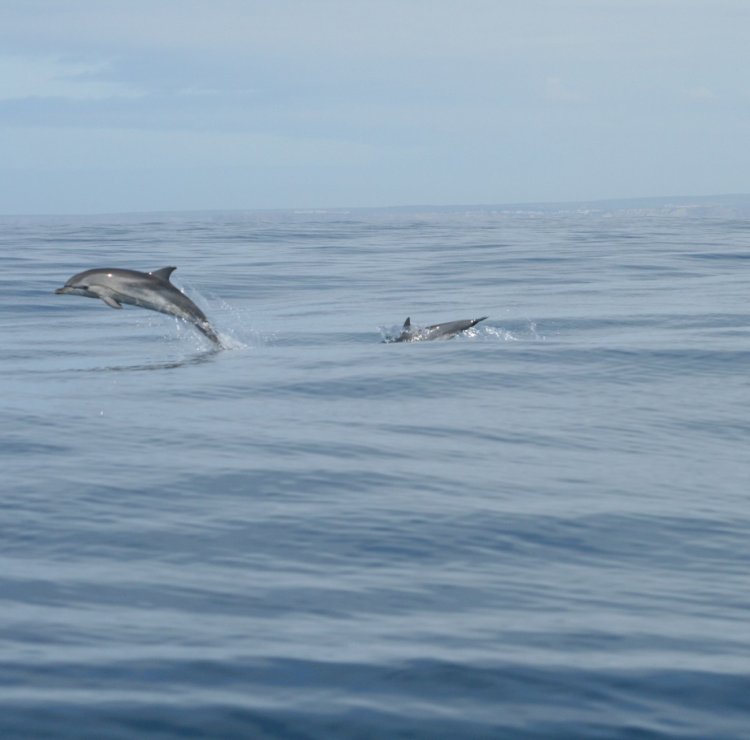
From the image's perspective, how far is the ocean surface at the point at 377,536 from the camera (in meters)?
5.12

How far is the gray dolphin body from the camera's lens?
1644 centimetres

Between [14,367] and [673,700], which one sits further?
[14,367]

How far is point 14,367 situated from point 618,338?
7419 mm

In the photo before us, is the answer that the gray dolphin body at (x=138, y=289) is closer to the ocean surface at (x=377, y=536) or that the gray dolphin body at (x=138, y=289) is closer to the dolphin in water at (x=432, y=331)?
the ocean surface at (x=377, y=536)

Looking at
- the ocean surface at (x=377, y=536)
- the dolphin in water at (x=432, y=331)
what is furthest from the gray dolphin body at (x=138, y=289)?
the dolphin in water at (x=432, y=331)

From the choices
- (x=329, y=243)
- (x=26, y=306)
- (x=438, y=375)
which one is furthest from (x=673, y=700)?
(x=329, y=243)

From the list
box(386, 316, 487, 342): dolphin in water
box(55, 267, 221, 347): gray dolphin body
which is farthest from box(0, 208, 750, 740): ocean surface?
box(55, 267, 221, 347): gray dolphin body

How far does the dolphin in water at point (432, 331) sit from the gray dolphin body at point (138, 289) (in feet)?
8.40

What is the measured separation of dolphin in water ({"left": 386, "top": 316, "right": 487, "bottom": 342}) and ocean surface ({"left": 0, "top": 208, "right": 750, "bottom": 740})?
0.25m

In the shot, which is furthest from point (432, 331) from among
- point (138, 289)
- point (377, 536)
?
point (377, 536)

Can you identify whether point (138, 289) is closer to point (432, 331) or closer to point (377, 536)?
point (432, 331)

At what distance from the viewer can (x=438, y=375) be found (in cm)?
1439

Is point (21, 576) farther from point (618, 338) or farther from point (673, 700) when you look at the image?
point (618, 338)

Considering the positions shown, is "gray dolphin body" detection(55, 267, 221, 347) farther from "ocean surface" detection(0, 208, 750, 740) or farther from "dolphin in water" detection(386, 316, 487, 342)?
"dolphin in water" detection(386, 316, 487, 342)
